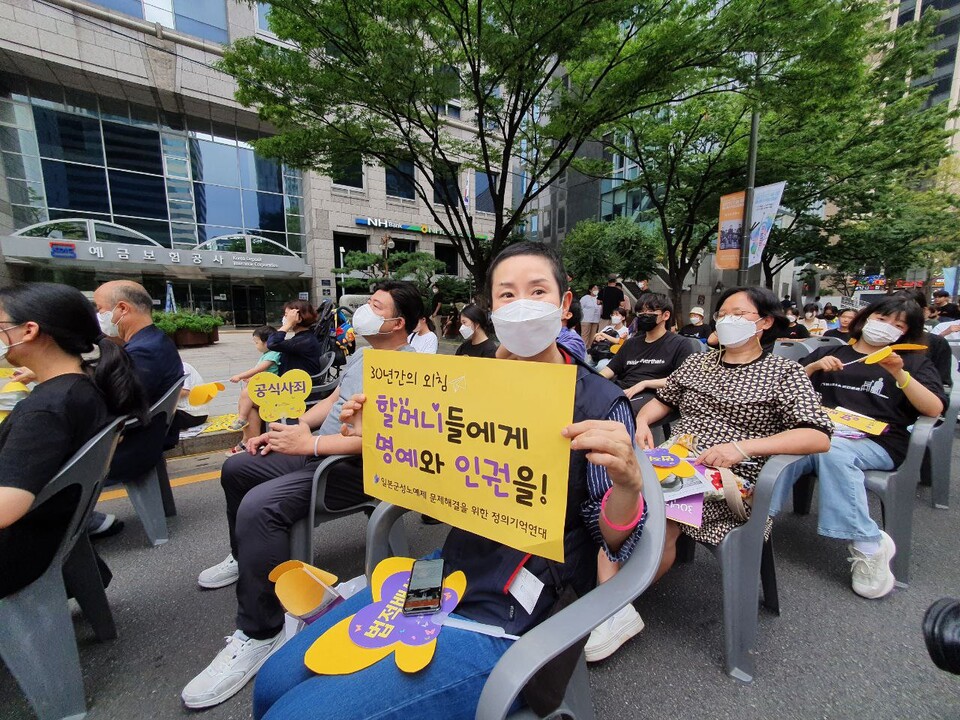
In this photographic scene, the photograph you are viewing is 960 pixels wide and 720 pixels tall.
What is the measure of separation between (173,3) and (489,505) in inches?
936

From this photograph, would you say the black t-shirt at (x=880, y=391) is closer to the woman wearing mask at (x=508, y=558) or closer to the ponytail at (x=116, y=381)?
the woman wearing mask at (x=508, y=558)

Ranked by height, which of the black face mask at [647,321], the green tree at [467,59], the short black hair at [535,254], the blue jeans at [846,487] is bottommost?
the blue jeans at [846,487]

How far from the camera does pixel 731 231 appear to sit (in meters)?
9.20

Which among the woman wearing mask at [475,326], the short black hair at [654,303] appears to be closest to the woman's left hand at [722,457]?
the short black hair at [654,303]

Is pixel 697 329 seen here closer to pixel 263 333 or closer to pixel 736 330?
pixel 736 330

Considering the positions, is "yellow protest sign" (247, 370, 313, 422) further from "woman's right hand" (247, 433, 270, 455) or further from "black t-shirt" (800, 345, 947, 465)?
"black t-shirt" (800, 345, 947, 465)

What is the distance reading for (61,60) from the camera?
1512 cm

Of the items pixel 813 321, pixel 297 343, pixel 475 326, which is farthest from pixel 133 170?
pixel 813 321

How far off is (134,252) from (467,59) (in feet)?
57.5

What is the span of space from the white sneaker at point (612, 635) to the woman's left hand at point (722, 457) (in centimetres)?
73

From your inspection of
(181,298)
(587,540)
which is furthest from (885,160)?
(181,298)

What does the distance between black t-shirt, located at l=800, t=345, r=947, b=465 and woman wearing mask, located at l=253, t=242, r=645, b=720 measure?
7.85 feet

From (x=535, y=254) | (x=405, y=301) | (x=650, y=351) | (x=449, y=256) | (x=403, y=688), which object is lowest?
(x=403, y=688)

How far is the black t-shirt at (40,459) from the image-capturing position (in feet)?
4.63
